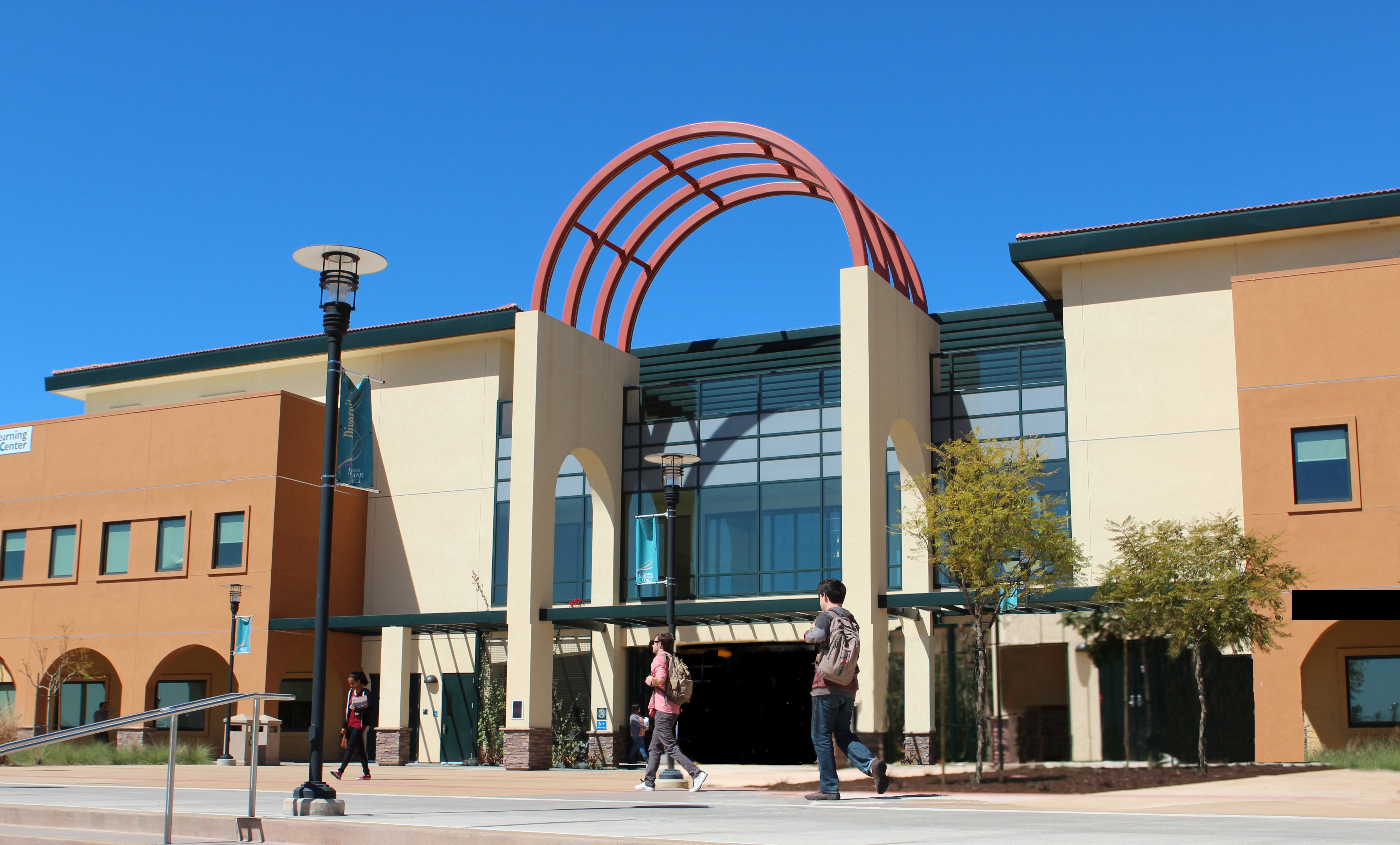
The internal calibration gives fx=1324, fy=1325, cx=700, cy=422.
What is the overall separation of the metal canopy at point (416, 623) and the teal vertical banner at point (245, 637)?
50cm

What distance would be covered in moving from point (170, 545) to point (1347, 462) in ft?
86.5

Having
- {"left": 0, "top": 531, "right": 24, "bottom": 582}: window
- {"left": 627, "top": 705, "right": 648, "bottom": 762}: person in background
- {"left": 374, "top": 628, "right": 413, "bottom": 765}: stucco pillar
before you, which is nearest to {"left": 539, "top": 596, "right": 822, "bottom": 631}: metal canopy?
{"left": 627, "top": 705, "right": 648, "bottom": 762}: person in background

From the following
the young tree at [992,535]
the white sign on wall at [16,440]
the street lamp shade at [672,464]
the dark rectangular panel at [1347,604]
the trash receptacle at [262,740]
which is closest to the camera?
the young tree at [992,535]

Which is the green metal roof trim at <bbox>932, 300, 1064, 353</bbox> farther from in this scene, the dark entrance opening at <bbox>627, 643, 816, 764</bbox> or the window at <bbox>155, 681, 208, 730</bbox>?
the window at <bbox>155, 681, 208, 730</bbox>

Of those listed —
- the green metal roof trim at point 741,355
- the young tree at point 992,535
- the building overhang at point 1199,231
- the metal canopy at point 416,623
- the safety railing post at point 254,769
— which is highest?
the building overhang at point 1199,231

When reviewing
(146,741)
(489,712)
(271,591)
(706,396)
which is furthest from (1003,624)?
(146,741)

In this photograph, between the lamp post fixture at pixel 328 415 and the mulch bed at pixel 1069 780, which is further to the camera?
the mulch bed at pixel 1069 780

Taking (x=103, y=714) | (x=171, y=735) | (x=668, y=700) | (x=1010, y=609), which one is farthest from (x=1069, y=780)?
(x=103, y=714)

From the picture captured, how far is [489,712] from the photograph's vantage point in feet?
97.4

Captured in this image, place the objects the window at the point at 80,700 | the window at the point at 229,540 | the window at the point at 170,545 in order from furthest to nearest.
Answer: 1. the window at the point at 80,700
2. the window at the point at 170,545
3. the window at the point at 229,540

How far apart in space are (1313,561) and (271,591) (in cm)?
2234

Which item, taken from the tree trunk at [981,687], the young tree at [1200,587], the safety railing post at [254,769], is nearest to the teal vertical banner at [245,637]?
the tree trunk at [981,687]

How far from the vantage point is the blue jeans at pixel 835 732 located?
12062mm

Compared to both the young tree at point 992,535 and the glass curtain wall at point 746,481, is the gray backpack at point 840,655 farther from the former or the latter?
the glass curtain wall at point 746,481
